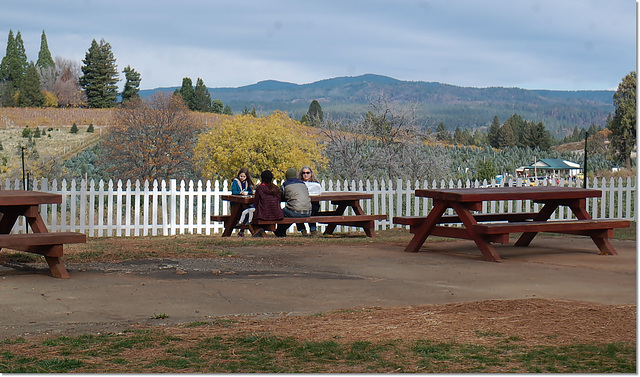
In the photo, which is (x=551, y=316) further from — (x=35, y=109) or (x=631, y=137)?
(x=35, y=109)

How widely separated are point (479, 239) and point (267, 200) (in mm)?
4153

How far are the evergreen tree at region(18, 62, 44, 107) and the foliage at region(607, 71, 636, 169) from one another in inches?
2221

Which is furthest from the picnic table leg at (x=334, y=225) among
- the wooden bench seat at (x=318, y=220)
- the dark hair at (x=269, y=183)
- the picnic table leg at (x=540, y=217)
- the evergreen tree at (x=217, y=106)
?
the evergreen tree at (x=217, y=106)

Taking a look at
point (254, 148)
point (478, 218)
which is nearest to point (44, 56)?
point (254, 148)

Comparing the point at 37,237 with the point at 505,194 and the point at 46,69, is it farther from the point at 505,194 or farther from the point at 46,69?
the point at 46,69

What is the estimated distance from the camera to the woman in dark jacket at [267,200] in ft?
42.1

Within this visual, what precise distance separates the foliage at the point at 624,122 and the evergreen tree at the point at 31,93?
185 ft

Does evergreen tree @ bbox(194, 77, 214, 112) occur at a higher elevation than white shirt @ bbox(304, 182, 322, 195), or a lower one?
higher

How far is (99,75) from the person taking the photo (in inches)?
3039

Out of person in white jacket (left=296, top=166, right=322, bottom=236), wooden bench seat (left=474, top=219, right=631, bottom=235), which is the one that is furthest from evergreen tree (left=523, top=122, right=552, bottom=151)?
wooden bench seat (left=474, top=219, right=631, bottom=235)

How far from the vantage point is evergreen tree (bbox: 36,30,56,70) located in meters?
107

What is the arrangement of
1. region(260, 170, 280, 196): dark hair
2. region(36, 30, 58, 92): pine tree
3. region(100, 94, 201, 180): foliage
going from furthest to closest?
region(36, 30, 58, 92): pine tree → region(100, 94, 201, 180): foliage → region(260, 170, 280, 196): dark hair

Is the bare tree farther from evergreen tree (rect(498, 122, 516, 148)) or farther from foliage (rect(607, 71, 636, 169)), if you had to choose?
foliage (rect(607, 71, 636, 169))

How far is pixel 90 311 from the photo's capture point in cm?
652
